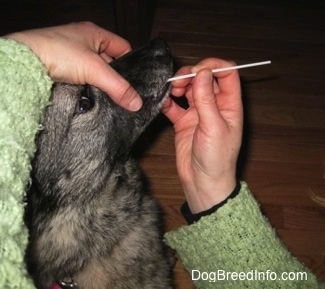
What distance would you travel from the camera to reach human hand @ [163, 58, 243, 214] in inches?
38.4

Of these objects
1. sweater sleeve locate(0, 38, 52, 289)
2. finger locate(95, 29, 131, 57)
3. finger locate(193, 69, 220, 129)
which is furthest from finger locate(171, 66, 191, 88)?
sweater sleeve locate(0, 38, 52, 289)

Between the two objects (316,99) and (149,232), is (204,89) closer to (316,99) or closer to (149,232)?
(149,232)

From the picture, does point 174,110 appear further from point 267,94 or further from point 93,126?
point 267,94

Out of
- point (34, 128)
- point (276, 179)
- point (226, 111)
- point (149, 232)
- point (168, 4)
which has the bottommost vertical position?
point (276, 179)

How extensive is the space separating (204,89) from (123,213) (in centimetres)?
50

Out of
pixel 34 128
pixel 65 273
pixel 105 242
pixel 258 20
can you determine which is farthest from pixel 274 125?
pixel 34 128

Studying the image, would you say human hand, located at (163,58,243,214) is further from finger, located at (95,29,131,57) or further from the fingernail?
finger, located at (95,29,131,57)

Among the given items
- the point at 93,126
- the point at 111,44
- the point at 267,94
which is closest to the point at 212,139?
the point at 93,126

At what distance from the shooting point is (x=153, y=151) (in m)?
1.78

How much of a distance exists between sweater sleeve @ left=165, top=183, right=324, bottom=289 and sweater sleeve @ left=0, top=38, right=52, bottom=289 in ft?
1.55

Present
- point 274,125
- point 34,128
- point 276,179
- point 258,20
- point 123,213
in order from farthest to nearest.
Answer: point 258,20 → point 274,125 → point 276,179 → point 123,213 → point 34,128

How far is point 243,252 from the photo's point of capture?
0.87 m

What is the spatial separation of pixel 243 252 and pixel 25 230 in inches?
20.6

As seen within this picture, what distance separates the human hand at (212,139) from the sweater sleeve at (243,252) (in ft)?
0.31
